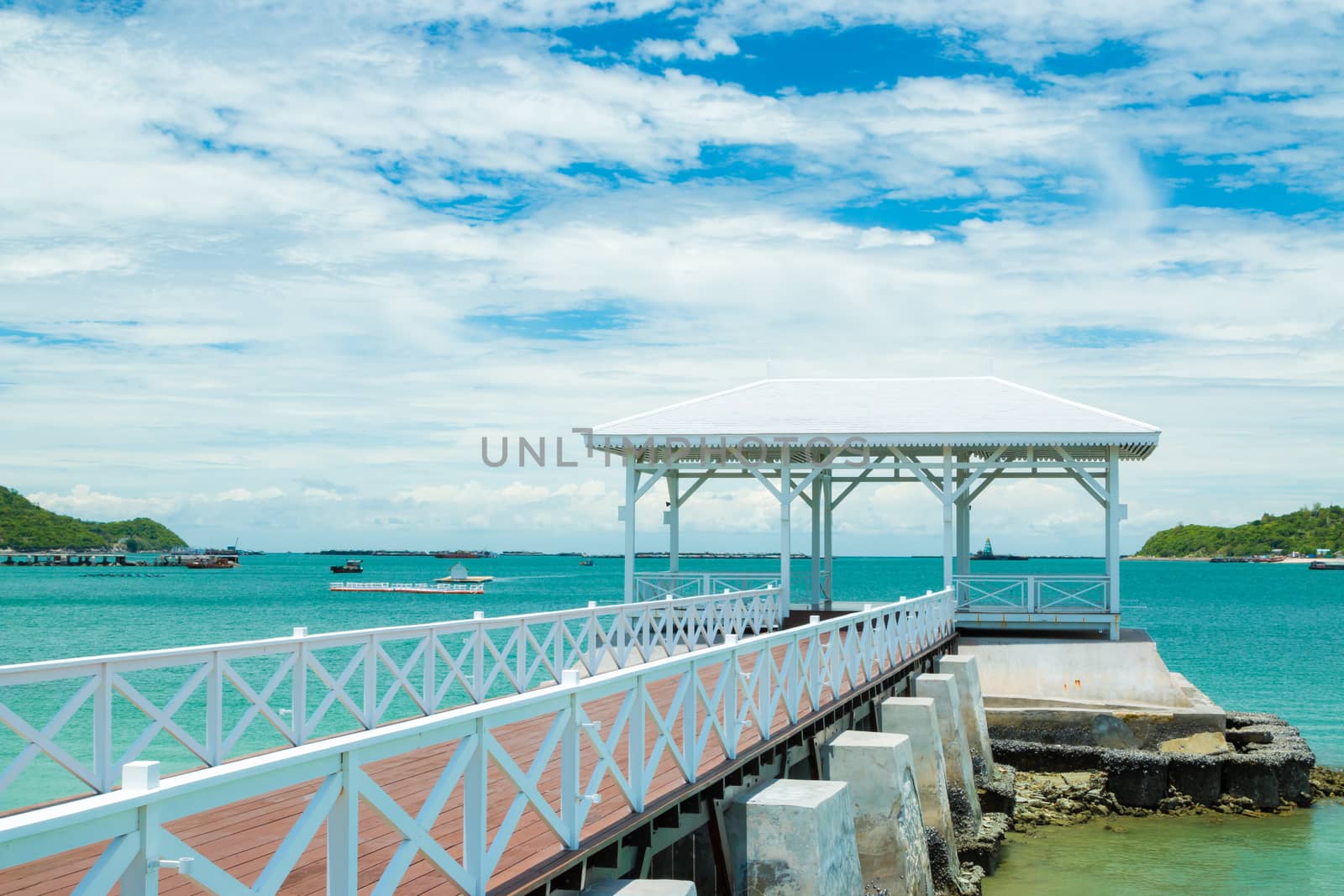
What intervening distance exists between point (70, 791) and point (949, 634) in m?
14.6

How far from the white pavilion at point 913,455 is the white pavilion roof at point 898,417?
34mm

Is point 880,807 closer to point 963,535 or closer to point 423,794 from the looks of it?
point 423,794

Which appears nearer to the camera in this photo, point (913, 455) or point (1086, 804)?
point (1086, 804)

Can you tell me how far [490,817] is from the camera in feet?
23.1

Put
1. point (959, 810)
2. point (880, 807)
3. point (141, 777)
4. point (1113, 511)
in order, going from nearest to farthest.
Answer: point (141, 777)
point (880, 807)
point (959, 810)
point (1113, 511)

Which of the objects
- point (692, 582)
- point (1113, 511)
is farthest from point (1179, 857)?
point (692, 582)

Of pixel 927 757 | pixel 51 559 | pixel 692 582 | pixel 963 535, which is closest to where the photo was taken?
pixel 927 757

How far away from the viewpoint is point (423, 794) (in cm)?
780

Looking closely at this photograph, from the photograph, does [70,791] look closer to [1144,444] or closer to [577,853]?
[577,853]

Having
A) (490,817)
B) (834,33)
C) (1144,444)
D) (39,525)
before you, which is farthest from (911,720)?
(39,525)

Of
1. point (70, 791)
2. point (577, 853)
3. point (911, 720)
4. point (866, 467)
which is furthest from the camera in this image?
point (866, 467)

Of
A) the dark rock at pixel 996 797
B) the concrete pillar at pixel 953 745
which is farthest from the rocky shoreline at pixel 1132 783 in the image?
the concrete pillar at pixel 953 745

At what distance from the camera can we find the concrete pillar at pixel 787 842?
26.8 ft

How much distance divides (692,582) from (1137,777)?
776 centimetres
